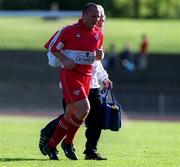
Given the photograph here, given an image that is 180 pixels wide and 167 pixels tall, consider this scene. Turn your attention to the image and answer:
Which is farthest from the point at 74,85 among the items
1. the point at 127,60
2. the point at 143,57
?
the point at 143,57

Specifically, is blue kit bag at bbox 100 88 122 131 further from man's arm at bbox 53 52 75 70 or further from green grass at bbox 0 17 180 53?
green grass at bbox 0 17 180 53

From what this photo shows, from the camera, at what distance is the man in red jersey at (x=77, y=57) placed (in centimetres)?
1162

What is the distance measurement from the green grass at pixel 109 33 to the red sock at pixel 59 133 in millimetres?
30828

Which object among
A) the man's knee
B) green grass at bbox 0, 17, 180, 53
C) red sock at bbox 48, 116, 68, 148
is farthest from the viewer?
green grass at bbox 0, 17, 180, 53

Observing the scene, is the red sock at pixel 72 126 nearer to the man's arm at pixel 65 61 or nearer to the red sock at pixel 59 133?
the red sock at pixel 59 133

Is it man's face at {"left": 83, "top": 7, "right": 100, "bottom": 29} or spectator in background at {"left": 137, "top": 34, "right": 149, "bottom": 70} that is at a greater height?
man's face at {"left": 83, "top": 7, "right": 100, "bottom": 29}

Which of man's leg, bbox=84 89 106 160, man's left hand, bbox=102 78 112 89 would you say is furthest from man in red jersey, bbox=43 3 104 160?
man's left hand, bbox=102 78 112 89

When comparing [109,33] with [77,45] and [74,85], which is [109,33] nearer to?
[77,45]

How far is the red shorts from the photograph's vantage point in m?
11.6

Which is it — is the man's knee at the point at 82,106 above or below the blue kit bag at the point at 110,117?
above

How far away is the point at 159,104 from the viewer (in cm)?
3369

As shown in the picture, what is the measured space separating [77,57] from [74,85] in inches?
15.8

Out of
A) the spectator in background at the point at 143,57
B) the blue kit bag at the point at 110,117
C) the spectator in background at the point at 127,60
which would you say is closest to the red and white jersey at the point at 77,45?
the blue kit bag at the point at 110,117

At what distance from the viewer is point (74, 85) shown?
11.7 m
